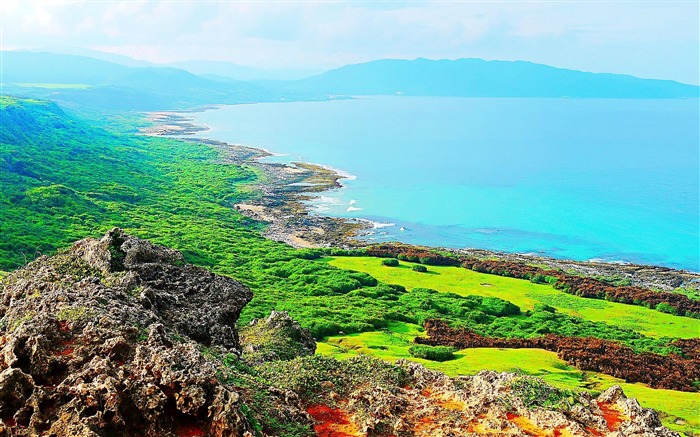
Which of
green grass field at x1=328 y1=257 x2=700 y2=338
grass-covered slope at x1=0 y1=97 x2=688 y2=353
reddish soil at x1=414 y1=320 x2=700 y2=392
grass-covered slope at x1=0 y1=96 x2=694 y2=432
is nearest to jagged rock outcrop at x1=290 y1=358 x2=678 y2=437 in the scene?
grass-covered slope at x1=0 y1=96 x2=694 y2=432

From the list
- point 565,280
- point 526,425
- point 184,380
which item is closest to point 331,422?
point 184,380

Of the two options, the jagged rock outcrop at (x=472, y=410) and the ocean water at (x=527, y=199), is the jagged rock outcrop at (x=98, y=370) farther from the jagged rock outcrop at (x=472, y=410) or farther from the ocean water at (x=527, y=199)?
the ocean water at (x=527, y=199)

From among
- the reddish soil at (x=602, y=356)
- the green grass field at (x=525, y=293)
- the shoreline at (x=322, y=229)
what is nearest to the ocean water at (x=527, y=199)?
the shoreline at (x=322, y=229)

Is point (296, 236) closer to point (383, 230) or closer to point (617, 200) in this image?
point (383, 230)

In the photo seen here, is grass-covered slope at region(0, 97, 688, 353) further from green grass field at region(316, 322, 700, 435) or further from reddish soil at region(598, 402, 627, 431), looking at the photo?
reddish soil at region(598, 402, 627, 431)

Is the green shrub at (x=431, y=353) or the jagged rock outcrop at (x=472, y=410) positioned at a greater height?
the jagged rock outcrop at (x=472, y=410)

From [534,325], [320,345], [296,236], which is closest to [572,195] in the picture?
[296,236]
